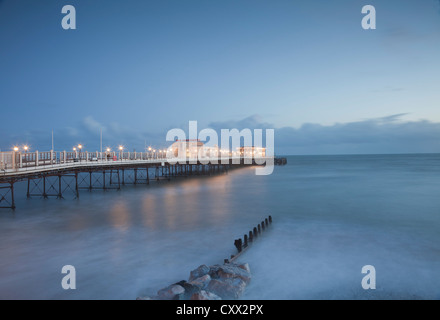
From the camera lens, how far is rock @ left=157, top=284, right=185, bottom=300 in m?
6.55

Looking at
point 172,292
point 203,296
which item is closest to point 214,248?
point 172,292

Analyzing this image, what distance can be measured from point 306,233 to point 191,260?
628 centimetres

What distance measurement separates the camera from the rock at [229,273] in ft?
25.1

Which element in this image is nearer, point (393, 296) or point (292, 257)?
point (393, 296)

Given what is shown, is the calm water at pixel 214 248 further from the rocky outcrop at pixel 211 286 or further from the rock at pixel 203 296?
the rock at pixel 203 296

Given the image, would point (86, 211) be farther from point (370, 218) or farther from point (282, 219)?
point (370, 218)

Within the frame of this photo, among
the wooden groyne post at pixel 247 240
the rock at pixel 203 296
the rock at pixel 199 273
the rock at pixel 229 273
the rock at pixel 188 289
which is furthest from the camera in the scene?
the wooden groyne post at pixel 247 240

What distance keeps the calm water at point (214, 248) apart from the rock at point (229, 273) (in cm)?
34

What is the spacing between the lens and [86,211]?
709 inches

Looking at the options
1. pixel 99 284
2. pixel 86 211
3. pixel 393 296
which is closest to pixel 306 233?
pixel 393 296

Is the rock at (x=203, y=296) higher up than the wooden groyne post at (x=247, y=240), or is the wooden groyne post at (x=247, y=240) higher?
the rock at (x=203, y=296)

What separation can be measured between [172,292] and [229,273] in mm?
1765

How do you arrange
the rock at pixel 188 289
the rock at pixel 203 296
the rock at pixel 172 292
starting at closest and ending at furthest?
1. the rock at pixel 203 296
2. the rock at pixel 172 292
3. the rock at pixel 188 289

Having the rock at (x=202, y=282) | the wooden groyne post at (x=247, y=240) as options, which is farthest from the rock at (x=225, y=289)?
the wooden groyne post at (x=247, y=240)
